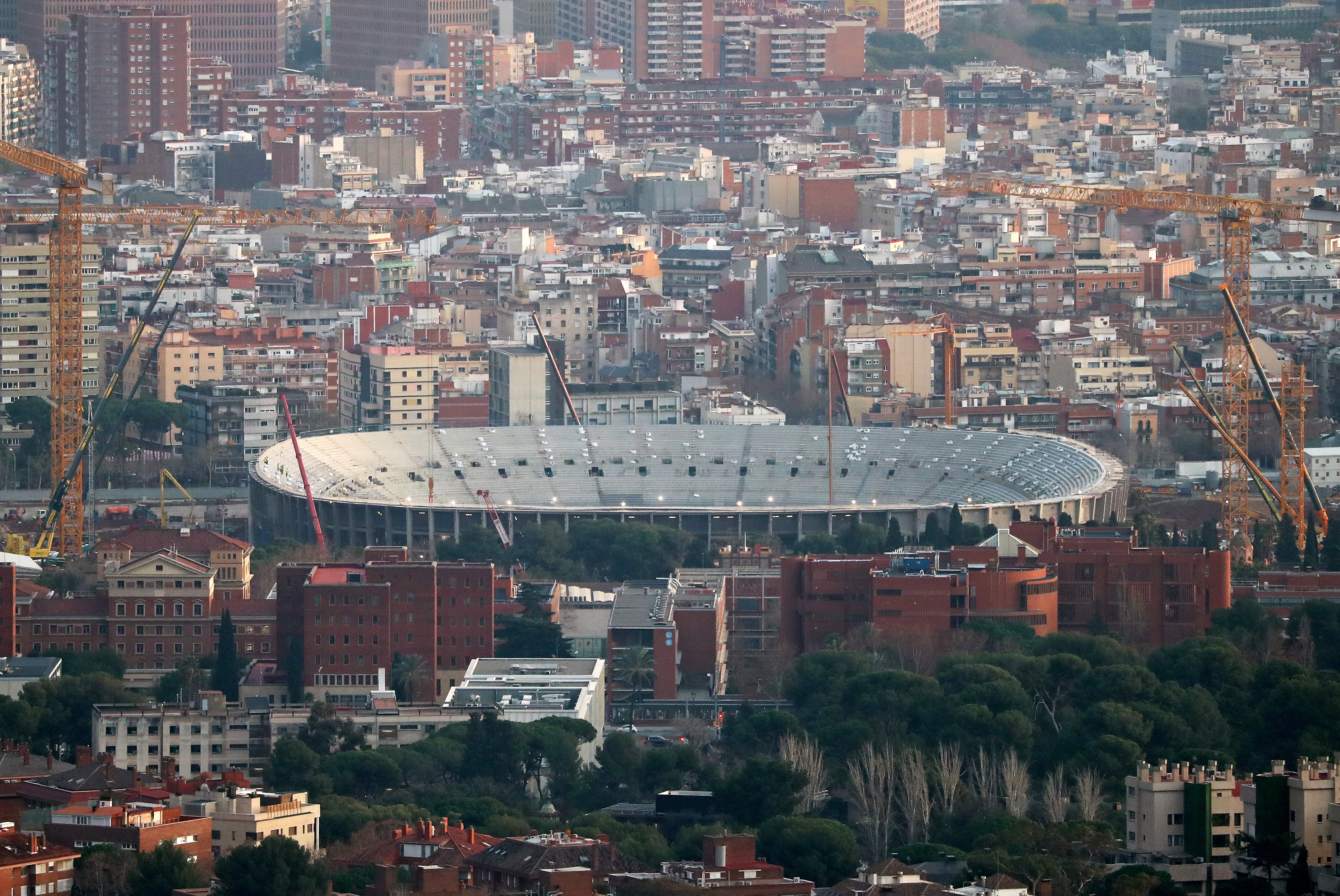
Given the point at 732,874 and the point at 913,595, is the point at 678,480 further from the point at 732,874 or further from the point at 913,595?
the point at 732,874

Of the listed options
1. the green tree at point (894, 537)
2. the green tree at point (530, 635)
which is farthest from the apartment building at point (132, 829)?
the green tree at point (894, 537)

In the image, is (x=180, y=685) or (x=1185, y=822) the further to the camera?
(x=180, y=685)

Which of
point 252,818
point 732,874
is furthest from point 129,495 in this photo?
point 732,874

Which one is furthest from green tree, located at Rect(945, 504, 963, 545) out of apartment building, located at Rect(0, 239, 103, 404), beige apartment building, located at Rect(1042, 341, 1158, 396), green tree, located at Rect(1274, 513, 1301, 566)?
apartment building, located at Rect(0, 239, 103, 404)

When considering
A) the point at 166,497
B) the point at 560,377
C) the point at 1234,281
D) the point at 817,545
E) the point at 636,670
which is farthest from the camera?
the point at 1234,281

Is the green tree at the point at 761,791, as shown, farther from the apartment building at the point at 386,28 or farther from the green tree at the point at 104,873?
the apartment building at the point at 386,28

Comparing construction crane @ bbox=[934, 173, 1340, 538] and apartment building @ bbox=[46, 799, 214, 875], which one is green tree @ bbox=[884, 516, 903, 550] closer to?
construction crane @ bbox=[934, 173, 1340, 538]
